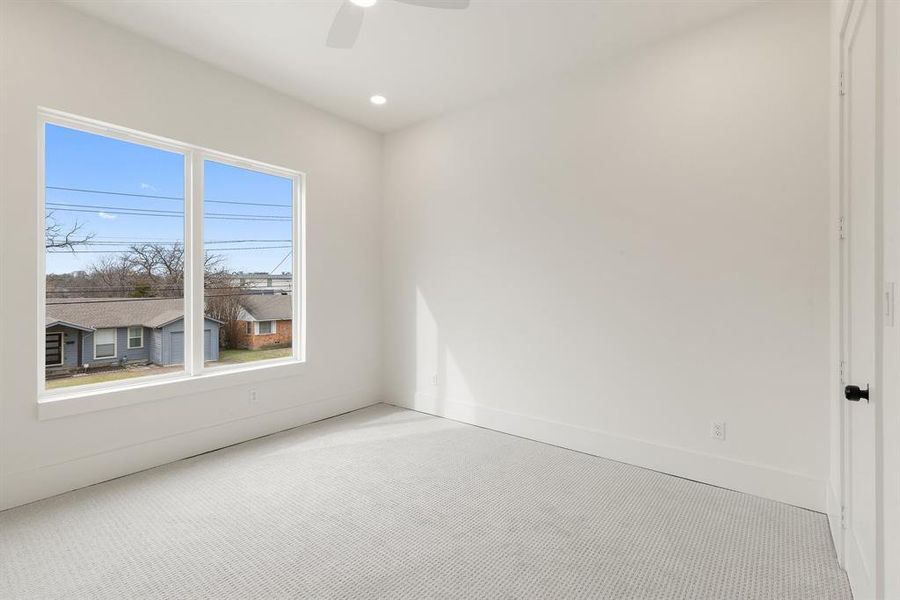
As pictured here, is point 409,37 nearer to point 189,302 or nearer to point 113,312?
point 189,302

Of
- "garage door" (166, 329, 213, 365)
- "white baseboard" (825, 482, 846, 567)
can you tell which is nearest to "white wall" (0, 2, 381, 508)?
"garage door" (166, 329, 213, 365)

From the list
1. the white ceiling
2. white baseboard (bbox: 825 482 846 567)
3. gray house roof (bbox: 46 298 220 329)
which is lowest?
white baseboard (bbox: 825 482 846 567)

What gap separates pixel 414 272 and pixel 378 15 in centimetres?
226

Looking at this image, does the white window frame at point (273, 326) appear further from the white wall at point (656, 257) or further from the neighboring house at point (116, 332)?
the white wall at point (656, 257)

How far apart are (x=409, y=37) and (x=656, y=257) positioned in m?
2.18

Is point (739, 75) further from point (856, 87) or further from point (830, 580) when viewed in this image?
point (830, 580)

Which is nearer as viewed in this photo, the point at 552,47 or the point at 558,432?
the point at 552,47

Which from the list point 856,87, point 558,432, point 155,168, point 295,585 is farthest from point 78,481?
point 856,87

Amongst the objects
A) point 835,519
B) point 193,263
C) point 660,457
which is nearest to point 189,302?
point 193,263

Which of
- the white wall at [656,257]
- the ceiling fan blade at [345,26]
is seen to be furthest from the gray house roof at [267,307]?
the ceiling fan blade at [345,26]

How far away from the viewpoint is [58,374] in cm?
269

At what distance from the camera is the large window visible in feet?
8.93

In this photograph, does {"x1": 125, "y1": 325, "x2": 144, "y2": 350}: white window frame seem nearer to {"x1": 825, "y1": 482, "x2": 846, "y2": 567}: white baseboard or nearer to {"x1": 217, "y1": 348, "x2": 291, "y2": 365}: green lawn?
{"x1": 217, "y1": 348, "x2": 291, "y2": 365}: green lawn

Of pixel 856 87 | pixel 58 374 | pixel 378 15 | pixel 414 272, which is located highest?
pixel 378 15
